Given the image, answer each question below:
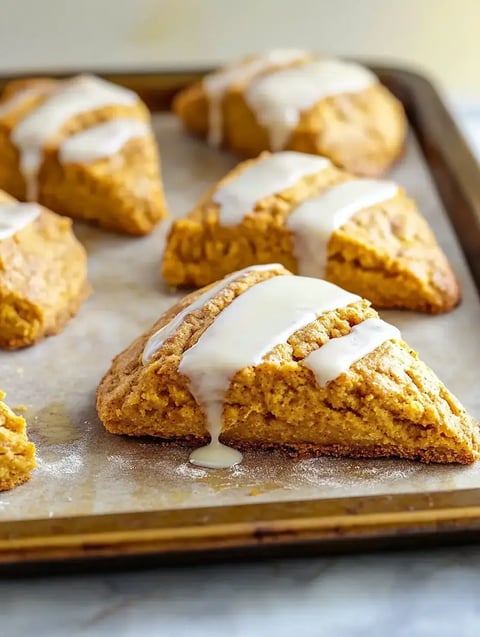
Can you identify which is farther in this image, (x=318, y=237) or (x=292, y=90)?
(x=292, y=90)

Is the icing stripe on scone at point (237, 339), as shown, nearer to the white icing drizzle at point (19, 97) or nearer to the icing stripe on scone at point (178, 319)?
the icing stripe on scone at point (178, 319)

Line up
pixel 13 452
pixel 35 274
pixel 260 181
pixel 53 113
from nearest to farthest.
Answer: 1. pixel 13 452
2. pixel 35 274
3. pixel 260 181
4. pixel 53 113

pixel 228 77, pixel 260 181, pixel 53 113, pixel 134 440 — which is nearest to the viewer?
pixel 134 440

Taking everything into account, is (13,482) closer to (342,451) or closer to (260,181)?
(342,451)

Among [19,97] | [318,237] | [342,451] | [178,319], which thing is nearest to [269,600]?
[342,451]

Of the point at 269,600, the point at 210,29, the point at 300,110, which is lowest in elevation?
the point at 269,600

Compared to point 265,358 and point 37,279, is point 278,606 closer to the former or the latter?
point 265,358

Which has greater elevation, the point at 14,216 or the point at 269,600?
the point at 14,216

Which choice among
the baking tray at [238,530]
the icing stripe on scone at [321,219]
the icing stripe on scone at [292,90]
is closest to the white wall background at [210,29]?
the icing stripe on scone at [292,90]
